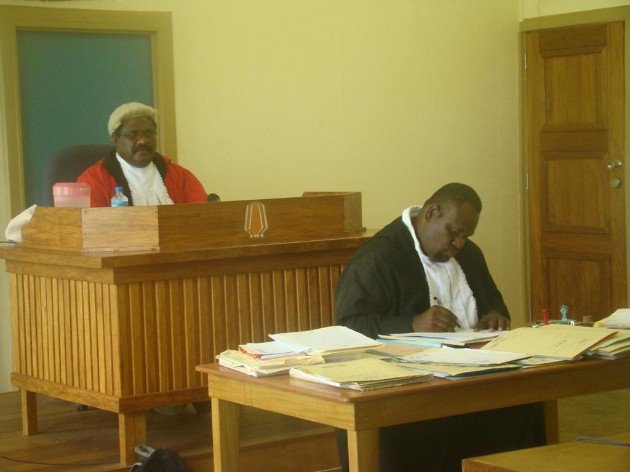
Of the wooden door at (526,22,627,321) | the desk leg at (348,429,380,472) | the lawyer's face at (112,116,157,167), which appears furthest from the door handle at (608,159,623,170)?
the desk leg at (348,429,380,472)

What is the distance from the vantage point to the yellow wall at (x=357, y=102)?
5988 mm

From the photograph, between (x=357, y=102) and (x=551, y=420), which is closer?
(x=551, y=420)

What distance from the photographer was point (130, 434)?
13.1 ft

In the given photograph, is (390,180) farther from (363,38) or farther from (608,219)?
(608,219)

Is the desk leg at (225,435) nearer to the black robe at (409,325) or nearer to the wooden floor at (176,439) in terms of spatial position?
the black robe at (409,325)

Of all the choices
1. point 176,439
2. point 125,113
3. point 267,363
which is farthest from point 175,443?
point 267,363

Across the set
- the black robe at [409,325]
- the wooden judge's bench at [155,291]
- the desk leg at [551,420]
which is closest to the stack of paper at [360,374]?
the black robe at [409,325]

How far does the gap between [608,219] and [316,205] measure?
8.86 feet

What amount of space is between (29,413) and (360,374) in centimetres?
241

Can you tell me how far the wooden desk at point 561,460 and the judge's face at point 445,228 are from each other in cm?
164

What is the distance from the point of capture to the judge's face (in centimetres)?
353

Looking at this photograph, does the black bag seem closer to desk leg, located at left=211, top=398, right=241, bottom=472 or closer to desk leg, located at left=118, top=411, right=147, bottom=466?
desk leg, located at left=118, top=411, right=147, bottom=466

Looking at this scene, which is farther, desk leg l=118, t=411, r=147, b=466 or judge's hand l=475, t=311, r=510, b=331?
desk leg l=118, t=411, r=147, b=466

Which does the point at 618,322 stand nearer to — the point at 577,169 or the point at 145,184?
the point at 145,184
